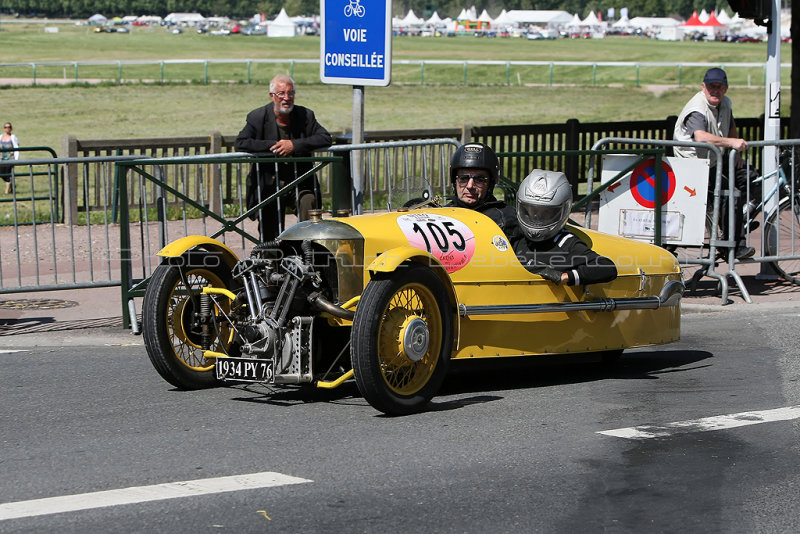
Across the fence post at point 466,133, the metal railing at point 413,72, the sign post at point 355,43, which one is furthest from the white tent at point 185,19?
the sign post at point 355,43

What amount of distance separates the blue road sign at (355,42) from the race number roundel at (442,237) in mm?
3620

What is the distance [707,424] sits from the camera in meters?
6.79

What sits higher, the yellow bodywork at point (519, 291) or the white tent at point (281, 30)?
the white tent at point (281, 30)

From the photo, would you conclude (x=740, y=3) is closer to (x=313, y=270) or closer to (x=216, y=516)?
(x=313, y=270)

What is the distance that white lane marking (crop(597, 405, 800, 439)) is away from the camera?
21.5 feet

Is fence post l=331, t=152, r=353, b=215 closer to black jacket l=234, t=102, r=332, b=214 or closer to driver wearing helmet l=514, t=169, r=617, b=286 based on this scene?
black jacket l=234, t=102, r=332, b=214

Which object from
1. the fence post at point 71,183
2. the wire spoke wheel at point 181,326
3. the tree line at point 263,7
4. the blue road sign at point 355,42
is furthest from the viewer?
the tree line at point 263,7

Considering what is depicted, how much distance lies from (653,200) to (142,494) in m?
7.11

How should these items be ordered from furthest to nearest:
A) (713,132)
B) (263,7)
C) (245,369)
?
(263,7) → (713,132) → (245,369)

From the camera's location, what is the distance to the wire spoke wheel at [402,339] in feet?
21.7

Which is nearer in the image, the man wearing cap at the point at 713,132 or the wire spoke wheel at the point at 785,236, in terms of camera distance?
the man wearing cap at the point at 713,132

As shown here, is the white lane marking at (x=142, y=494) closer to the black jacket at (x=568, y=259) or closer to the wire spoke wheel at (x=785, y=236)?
the black jacket at (x=568, y=259)

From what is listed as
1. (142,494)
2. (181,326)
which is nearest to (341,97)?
(181,326)

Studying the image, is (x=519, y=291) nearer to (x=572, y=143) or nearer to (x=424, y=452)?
(x=424, y=452)
